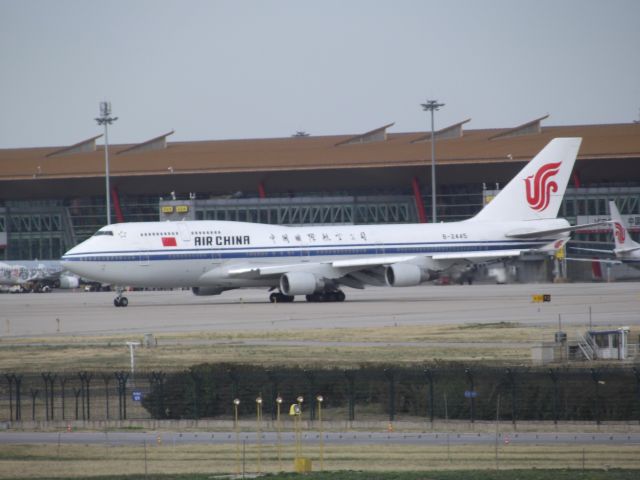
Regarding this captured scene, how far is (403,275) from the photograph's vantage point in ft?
213

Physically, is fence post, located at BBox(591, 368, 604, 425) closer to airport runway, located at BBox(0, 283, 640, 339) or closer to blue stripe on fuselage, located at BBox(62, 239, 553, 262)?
airport runway, located at BBox(0, 283, 640, 339)

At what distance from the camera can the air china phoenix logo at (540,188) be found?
72562mm

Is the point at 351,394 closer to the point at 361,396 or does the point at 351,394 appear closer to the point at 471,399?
the point at 361,396

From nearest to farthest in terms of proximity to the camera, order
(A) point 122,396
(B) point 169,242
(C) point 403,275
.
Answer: (A) point 122,396, (B) point 169,242, (C) point 403,275

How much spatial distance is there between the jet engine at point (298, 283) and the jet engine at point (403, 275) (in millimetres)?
4123

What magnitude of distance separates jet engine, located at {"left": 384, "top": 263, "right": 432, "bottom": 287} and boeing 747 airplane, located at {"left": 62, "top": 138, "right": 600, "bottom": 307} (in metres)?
0.05

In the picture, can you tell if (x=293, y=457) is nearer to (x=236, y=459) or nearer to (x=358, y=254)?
(x=236, y=459)

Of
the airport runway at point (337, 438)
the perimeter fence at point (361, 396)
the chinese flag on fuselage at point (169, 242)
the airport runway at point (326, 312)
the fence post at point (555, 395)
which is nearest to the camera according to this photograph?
the airport runway at point (337, 438)

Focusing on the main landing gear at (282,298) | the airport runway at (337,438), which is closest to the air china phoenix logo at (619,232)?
the main landing gear at (282,298)

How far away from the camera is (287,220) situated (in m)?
116

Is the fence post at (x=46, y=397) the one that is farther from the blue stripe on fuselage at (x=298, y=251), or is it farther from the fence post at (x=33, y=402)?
the blue stripe on fuselage at (x=298, y=251)

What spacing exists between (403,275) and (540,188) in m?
12.8

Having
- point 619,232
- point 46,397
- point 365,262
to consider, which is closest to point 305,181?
point 619,232

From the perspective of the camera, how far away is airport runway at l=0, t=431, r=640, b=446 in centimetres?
2424
